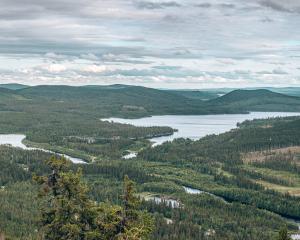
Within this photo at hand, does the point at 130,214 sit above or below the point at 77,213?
above

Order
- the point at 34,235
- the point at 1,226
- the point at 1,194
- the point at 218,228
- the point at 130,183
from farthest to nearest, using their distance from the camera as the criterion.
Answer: the point at 1,194 → the point at 218,228 → the point at 1,226 → the point at 34,235 → the point at 130,183

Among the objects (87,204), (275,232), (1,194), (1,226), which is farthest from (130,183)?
(1,194)

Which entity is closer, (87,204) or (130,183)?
(130,183)

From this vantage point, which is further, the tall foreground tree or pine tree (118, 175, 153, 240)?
the tall foreground tree

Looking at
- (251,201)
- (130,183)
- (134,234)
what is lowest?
(251,201)

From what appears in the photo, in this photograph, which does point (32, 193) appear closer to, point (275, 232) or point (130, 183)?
point (275, 232)

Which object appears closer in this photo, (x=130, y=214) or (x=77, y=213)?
(x=130, y=214)

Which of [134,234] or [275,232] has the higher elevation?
[134,234]

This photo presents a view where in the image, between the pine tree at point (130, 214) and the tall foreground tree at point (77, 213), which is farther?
the tall foreground tree at point (77, 213)
